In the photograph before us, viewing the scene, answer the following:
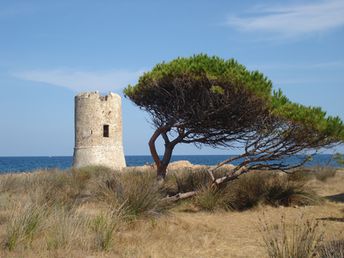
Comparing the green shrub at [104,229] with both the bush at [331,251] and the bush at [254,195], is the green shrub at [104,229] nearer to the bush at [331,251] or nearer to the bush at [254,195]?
the bush at [331,251]

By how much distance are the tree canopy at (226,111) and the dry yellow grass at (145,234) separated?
6.24 ft

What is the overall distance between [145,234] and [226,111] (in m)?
4.57

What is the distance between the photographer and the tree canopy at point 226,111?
32.0ft

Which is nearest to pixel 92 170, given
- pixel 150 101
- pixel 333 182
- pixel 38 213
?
pixel 150 101

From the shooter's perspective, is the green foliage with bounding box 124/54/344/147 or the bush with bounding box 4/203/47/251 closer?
the bush with bounding box 4/203/47/251

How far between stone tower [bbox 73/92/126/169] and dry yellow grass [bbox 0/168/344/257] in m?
11.7

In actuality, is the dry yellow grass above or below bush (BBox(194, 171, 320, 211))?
below

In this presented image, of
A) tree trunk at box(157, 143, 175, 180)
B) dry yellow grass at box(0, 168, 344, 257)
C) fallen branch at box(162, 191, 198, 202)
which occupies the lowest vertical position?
dry yellow grass at box(0, 168, 344, 257)

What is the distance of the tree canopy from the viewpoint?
32.0 feet

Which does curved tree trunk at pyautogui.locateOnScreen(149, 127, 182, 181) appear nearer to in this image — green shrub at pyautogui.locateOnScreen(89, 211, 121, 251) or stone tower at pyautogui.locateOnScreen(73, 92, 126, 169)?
green shrub at pyautogui.locateOnScreen(89, 211, 121, 251)

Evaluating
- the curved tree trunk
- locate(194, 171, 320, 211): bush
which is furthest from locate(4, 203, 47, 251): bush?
the curved tree trunk

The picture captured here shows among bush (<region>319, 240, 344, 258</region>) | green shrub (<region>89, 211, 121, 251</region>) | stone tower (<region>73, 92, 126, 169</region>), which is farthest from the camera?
stone tower (<region>73, 92, 126, 169</region>)

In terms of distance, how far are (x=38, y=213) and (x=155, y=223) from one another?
96.5 inches

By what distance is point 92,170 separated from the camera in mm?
18172
